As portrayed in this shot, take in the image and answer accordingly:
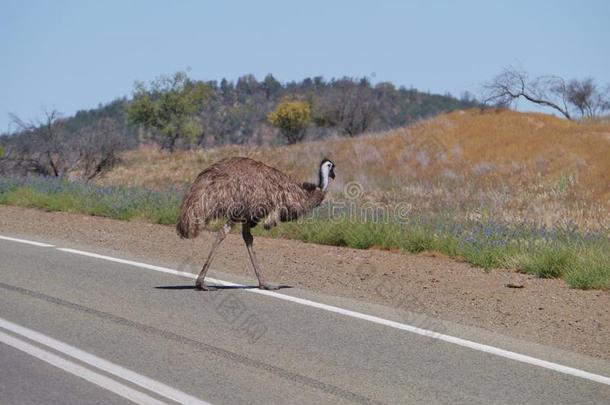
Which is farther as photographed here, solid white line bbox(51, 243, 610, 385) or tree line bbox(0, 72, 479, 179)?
tree line bbox(0, 72, 479, 179)

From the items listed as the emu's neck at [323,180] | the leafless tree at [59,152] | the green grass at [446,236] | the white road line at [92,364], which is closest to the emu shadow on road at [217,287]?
the emu's neck at [323,180]

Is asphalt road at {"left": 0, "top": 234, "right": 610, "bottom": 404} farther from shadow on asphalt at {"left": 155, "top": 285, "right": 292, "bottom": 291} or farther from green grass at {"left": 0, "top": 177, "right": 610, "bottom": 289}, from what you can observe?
green grass at {"left": 0, "top": 177, "right": 610, "bottom": 289}

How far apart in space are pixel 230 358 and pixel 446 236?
7296 millimetres

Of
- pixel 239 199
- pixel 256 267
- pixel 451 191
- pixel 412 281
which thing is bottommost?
pixel 412 281

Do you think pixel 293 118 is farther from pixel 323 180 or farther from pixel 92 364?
pixel 92 364

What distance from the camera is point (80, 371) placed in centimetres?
677

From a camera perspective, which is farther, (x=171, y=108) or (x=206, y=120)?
(x=206, y=120)

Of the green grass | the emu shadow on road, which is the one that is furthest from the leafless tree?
the emu shadow on road

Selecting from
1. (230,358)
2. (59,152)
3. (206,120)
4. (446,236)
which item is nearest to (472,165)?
(59,152)

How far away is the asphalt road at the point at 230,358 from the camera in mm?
6242

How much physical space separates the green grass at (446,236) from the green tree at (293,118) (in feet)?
166

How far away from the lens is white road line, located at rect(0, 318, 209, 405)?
6.20 m

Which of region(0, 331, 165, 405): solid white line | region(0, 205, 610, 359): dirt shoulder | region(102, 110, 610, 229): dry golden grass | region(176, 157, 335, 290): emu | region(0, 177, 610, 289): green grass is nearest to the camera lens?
region(0, 331, 165, 405): solid white line

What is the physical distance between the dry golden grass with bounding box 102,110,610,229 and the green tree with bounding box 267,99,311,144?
18.7m
